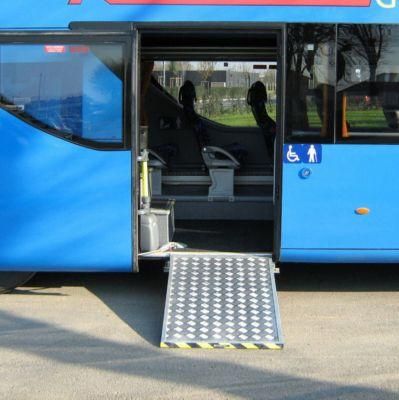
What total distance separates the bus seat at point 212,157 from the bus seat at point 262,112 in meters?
0.64

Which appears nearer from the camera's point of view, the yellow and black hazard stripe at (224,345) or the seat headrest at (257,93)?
the yellow and black hazard stripe at (224,345)

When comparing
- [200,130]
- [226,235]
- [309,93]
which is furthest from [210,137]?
[309,93]

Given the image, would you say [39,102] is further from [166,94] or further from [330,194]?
[166,94]

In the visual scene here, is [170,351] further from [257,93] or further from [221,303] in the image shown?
[257,93]

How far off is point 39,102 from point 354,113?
2677 mm

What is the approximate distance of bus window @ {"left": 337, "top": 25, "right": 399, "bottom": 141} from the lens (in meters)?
5.39

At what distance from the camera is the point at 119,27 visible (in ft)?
17.6

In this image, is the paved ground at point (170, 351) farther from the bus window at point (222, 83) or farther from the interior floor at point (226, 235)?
the bus window at point (222, 83)

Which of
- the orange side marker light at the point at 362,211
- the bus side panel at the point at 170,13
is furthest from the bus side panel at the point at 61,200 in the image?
the orange side marker light at the point at 362,211

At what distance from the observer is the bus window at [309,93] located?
17.8ft

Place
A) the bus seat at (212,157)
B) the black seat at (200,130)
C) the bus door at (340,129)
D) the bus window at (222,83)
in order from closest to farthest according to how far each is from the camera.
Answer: the bus door at (340,129)
the bus seat at (212,157)
the black seat at (200,130)
the bus window at (222,83)

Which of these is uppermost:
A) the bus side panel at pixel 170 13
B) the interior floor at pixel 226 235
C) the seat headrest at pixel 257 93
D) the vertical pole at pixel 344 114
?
the bus side panel at pixel 170 13

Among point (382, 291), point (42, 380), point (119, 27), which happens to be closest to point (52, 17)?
point (119, 27)

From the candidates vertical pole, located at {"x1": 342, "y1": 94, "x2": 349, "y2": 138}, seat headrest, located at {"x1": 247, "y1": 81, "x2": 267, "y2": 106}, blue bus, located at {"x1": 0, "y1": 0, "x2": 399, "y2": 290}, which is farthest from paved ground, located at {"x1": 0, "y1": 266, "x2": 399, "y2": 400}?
seat headrest, located at {"x1": 247, "y1": 81, "x2": 267, "y2": 106}
